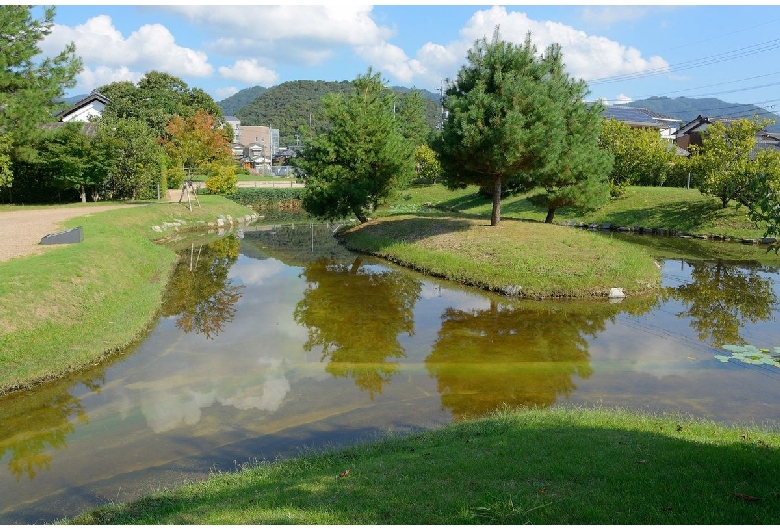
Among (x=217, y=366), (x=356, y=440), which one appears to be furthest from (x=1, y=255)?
(x=356, y=440)

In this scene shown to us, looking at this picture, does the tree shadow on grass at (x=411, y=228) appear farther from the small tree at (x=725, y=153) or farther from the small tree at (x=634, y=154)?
the small tree at (x=634, y=154)

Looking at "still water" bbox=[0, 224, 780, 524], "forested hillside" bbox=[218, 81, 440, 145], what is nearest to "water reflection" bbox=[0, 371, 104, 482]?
"still water" bbox=[0, 224, 780, 524]

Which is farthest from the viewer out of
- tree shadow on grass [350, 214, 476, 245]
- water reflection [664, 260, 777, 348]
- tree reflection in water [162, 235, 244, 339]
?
tree shadow on grass [350, 214, 476, 245]

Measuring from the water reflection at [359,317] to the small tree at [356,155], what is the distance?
7.58m

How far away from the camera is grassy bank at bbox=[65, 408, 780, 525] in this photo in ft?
A: 16.7

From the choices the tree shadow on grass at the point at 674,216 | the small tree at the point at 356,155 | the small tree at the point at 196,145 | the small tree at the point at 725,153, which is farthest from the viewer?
the small tree at the point at 196,145

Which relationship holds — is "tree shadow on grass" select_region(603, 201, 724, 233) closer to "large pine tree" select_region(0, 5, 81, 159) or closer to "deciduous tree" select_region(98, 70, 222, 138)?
"large pine tree" select_region(0, 5, 81, 159)

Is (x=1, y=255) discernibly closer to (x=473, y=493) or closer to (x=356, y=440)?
(x=356, y=440)

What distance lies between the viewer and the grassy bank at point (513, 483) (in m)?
5.09

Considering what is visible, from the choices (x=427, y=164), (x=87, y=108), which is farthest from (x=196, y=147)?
(x=87, y=108)

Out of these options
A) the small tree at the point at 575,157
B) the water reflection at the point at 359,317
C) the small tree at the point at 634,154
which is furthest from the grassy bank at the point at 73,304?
the small tree at the point at 634,154

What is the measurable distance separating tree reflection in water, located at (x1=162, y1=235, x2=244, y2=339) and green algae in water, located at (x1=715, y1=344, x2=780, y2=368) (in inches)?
527

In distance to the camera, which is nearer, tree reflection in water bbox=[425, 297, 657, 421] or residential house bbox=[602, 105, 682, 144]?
tree reflection in water bbox=[425, 297, 657, 421]

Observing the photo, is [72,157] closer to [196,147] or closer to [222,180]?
[196,147]
